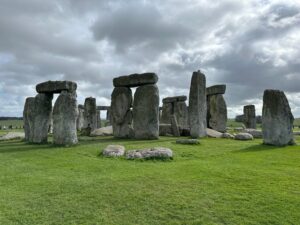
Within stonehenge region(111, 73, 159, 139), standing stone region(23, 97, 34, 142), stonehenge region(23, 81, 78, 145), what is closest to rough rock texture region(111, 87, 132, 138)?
stonehenge region(111, 73, 159, 139)

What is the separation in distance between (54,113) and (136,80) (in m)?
6.06

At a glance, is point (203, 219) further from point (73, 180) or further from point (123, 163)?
point (123, 163)

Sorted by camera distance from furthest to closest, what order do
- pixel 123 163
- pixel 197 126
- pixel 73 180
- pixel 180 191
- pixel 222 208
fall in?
pixel 197 126
pixel 123 163
pixel 73 180
pixel 180 191
pixel 222 208

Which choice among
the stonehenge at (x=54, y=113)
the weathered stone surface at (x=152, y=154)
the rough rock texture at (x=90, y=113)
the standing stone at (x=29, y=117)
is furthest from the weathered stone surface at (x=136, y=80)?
the weathered stone surface at (x=152, y=154)

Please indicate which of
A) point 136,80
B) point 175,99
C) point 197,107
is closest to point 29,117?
point 136,80

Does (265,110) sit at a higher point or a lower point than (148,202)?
higher

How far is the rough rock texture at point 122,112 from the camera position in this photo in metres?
20.6

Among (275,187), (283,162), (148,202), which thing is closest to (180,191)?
(148,202)

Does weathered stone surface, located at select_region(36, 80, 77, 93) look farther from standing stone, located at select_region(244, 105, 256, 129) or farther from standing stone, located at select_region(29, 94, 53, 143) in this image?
standing stone, located at select_region(244, 105, 256, 129)

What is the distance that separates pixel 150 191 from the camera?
738 centimetres

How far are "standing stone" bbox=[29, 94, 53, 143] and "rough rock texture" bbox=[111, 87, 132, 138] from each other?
4.91 meters

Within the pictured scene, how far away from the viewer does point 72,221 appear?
6.05 meters

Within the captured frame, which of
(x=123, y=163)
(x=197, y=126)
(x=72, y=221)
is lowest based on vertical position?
(x=72, y=221)

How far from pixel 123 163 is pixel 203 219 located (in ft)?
15.7
